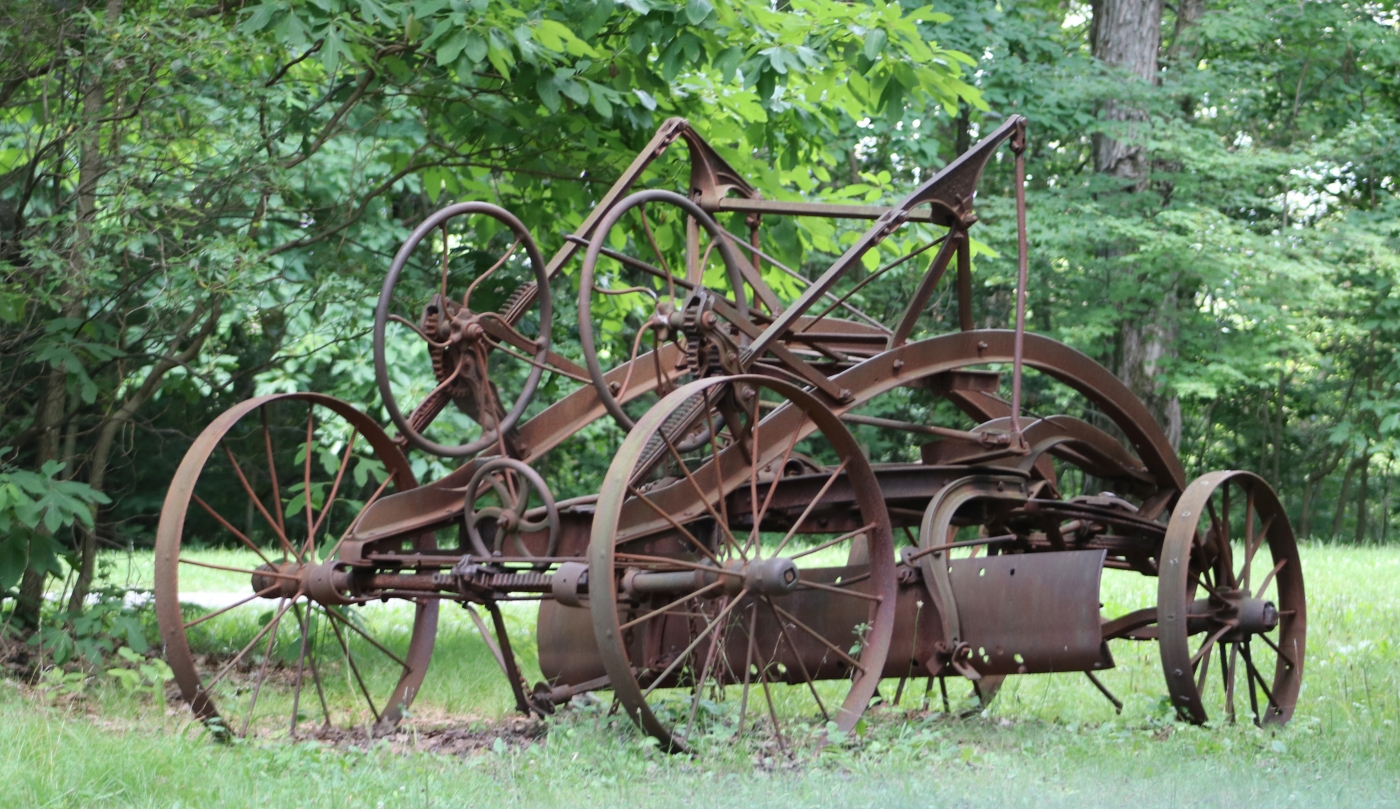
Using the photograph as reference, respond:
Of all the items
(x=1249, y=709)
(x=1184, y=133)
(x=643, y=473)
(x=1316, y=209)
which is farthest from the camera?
(x=1316, y=209)

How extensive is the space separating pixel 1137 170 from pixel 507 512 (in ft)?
38.2

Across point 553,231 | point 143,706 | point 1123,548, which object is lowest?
point 143,706

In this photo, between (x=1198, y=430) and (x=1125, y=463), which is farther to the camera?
(x=1198, y=430)

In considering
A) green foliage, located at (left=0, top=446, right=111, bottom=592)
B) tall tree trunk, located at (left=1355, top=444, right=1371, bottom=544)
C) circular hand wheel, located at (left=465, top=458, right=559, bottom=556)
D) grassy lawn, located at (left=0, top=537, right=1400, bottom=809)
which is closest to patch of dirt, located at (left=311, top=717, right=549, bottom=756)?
grassy lawn, located at (left=0, top=537, right=1400, bottom=809)

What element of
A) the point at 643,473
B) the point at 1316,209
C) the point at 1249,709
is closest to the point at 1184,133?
the point at 1316,209

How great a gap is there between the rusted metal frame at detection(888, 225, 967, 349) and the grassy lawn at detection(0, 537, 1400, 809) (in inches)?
59.4

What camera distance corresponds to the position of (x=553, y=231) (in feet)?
27.2

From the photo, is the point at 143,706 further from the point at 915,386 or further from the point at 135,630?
the point at 915,386

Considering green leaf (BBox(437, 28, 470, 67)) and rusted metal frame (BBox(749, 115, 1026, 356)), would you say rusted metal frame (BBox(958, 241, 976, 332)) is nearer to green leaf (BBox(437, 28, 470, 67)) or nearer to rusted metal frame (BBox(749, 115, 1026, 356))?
rusted metal frame (BBox(749, 115, 1026, 356))

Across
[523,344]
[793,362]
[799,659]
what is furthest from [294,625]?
[793,362]

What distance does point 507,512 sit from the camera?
5.32 metres

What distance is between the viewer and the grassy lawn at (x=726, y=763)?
378 centimetres

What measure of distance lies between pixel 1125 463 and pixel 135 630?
14.8ft

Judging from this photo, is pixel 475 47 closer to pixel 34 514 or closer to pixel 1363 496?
pixel 34 514
